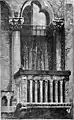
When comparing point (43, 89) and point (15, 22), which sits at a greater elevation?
point (15, 22)

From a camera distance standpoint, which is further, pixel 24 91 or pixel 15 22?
pixel 15 22

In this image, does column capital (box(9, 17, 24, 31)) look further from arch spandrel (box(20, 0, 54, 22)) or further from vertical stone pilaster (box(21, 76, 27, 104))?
vertical stone pilaster (box(21, 76, 27, 104))

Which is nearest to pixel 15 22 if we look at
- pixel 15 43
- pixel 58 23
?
pixel 15 43

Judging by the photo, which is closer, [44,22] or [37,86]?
[37,86]

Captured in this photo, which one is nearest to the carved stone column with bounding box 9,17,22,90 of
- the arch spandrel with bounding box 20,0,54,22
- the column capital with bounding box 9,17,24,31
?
the column capital with bounding box 9,17,24,31

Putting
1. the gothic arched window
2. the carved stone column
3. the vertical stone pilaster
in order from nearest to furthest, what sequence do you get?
the vertical stone pilaster, the carved stone column, the gothic arched window

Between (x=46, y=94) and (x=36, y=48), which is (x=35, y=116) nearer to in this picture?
(x=46, y=94)

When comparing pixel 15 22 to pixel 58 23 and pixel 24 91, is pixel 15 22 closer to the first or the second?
pixel 58 23

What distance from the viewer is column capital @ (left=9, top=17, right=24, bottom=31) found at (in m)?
7.72

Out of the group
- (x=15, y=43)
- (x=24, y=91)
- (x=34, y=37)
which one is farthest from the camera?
(x=34, y=37)

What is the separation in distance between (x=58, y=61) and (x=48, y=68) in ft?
0.43

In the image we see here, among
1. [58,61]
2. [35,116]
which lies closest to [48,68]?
[58,61]

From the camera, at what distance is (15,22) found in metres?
7.72

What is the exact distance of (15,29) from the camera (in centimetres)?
774
